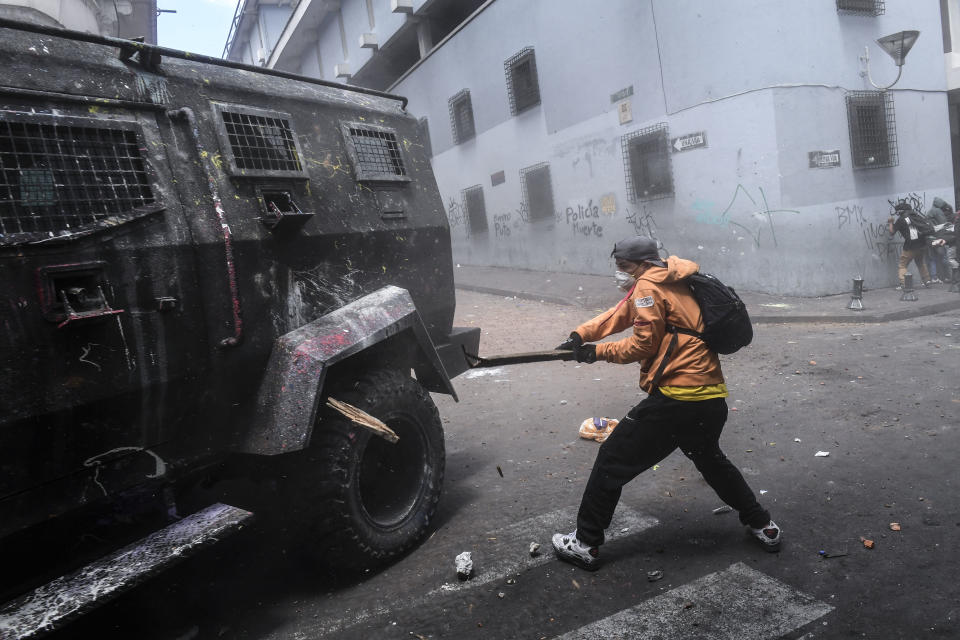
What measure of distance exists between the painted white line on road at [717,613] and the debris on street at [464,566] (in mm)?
628

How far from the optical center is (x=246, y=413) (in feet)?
9.51

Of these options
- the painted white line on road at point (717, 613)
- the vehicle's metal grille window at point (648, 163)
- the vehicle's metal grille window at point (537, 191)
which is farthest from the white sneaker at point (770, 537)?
the vehicle's metal grille window at point (537, 191)

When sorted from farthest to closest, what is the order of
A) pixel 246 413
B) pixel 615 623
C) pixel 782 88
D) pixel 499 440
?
pixel 782 88 < pixel 499 440 < pixel 246 413 < pixel 615 623

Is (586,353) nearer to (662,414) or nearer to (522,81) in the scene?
(662,414)

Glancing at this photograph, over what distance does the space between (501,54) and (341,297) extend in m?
13.4

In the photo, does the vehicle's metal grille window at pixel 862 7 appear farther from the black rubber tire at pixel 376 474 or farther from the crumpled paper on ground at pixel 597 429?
the black rubber tire at pixel 376 474

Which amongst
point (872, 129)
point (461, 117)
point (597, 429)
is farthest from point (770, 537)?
point (461, 117)

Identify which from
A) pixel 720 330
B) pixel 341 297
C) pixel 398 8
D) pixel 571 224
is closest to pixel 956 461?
pixel 720 330

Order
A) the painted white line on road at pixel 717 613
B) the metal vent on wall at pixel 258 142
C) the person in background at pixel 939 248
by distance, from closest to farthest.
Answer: the painted white line on road at pixel 717 613 → the metal vent on wall at pixel 258 142 → the person in background at pixel 939 248

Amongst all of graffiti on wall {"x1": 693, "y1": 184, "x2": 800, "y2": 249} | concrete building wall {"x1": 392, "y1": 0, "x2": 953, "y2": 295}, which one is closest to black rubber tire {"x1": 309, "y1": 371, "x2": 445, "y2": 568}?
graffiti on wall {"x1": 693, "y1": 184, "x2": 800, "y2": 249}

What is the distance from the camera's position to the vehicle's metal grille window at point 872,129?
10805 mm

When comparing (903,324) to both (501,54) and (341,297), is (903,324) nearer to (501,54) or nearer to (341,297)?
(341,297)

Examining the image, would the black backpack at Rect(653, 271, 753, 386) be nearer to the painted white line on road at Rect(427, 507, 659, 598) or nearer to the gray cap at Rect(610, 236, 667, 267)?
the gray cap at Rect(610, 236, 667, 267)

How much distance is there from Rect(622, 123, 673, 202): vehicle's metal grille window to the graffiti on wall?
1.04 meters
